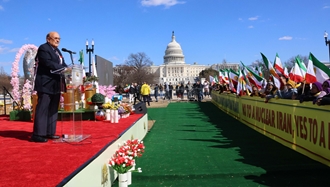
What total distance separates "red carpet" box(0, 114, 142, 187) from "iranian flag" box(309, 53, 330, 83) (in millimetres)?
4504

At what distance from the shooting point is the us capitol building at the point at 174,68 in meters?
151

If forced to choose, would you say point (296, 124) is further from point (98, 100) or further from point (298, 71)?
point (98, 100)

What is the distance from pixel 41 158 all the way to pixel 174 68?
15243cm

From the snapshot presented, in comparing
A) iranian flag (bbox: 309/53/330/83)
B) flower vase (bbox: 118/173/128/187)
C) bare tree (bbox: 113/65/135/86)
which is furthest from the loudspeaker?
bare tree (bbox: 113/65/135/86)

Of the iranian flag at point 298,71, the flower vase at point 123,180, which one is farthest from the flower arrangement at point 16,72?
the iranian flag at point 298,71

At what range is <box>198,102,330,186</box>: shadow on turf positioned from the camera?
5059mm

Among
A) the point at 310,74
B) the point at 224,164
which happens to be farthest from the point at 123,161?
the point at 310,74

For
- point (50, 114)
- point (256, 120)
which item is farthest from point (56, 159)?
point (256, 120)

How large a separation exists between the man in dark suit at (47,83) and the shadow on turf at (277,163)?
3.58m

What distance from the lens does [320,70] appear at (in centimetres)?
697

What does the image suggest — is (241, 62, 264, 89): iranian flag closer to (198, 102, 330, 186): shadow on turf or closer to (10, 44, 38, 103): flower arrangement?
(198, 102, 330, 186): shadow on turf

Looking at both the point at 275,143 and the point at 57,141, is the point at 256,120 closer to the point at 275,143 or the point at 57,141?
the point at 275,143

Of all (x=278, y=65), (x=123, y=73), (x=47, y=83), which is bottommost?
(x=47, y=83)

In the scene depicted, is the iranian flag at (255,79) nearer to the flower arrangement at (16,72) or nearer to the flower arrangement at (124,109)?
the flower arrangement at (124,109)
